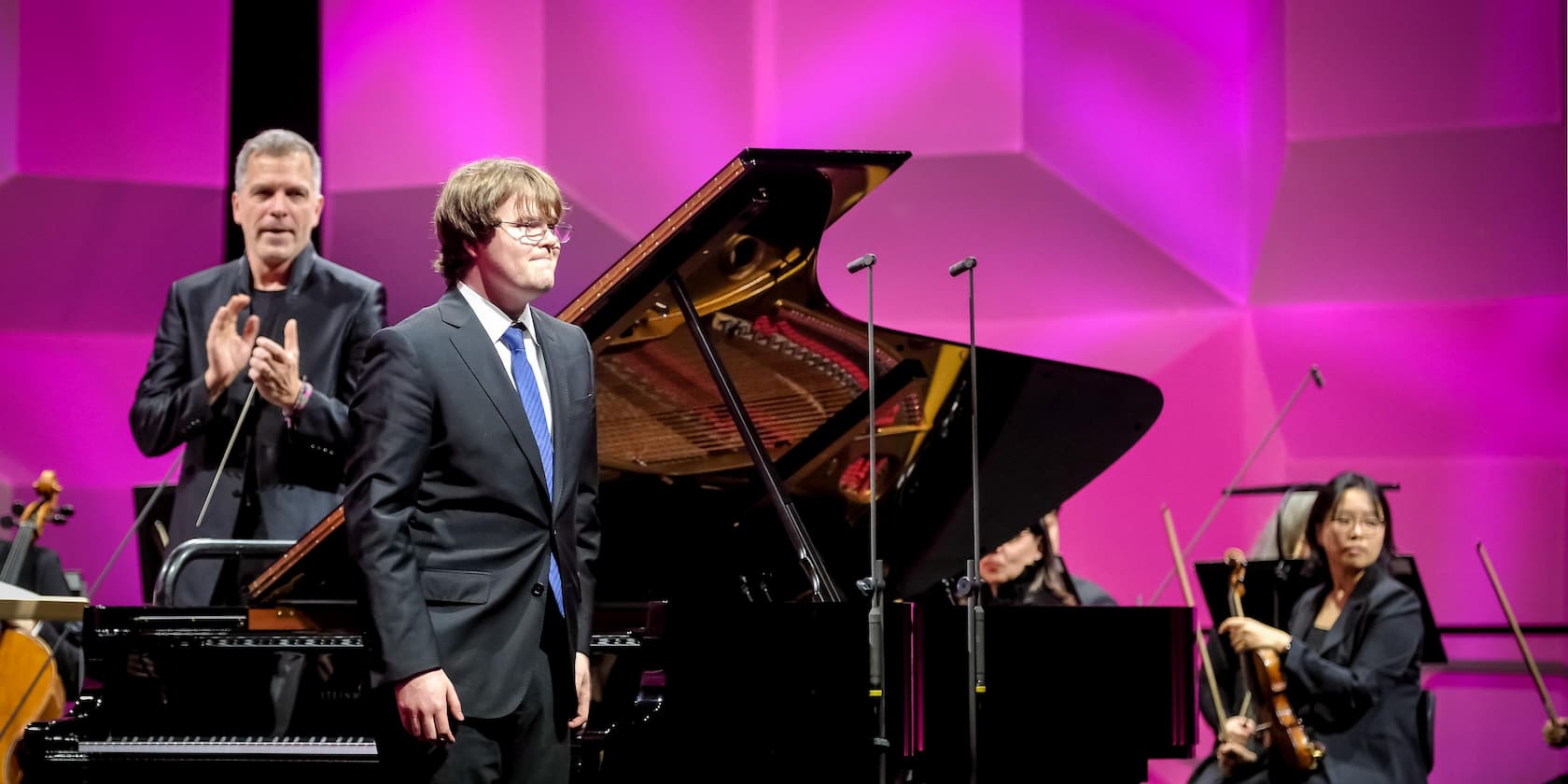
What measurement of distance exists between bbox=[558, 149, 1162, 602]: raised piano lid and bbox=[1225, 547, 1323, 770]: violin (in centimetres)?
84

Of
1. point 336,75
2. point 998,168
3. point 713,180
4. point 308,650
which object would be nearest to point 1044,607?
point 713,180

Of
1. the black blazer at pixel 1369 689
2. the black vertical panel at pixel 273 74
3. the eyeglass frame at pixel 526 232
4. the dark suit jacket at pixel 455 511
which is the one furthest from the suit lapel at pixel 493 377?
the black vertical panel at pixel 273 74

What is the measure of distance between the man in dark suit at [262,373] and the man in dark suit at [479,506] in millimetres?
1448

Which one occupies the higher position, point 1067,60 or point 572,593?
point 1067,60

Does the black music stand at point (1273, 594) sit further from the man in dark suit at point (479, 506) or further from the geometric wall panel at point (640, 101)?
the man in dark suit at point (479, 506)

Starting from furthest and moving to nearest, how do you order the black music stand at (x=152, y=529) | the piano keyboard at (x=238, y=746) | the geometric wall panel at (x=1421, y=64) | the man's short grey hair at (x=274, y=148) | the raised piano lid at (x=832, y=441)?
the geometric wall panel at (x=1421, y=64)
the black music stand at (x=152, y=529)
the man's short grey hair at (x=274, y=148)
the raised piano lid at (x=832, y=441)
the piano keyboard at (x=238, y=746)

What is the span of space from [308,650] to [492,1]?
3.41 m

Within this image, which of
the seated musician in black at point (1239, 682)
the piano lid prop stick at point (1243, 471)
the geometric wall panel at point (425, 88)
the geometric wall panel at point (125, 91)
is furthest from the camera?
the geometric wall panel at point (425, 88)

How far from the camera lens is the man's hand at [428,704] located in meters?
1.95

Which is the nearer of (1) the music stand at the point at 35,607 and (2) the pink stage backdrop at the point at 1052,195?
(1) the music stand at the point at 35,607

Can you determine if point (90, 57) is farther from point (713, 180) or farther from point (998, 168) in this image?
point (713, 180)

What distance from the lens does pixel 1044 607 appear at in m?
3.54

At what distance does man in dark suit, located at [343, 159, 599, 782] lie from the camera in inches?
78.5

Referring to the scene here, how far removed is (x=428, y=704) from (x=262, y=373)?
1.72m
